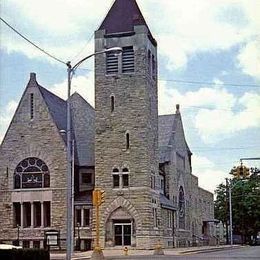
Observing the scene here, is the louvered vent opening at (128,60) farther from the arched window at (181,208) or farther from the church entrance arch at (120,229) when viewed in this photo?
the arched window at (181,208)

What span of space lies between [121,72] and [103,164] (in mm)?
8426

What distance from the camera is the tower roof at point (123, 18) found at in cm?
6700

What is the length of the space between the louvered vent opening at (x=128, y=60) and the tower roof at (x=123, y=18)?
1796mm

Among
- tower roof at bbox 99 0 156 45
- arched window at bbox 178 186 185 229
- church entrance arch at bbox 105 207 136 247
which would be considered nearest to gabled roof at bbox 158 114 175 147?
arched window at bbox 178 186 185 229

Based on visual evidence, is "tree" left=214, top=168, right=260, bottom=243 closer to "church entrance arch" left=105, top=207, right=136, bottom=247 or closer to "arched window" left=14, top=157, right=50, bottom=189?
"church entrance arch" left=105, top=207, right=136, bottom=247

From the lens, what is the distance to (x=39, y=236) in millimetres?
66812

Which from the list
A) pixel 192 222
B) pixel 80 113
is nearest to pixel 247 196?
pixel 192 222

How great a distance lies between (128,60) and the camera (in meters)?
66.7

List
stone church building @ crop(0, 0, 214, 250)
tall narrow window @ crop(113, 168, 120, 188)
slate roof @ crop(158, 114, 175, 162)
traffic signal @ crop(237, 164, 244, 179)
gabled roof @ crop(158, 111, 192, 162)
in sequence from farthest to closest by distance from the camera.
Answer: gabled roof @ crop(158, 111, 192, 162), slate roof @ crop(158, 114, 175, 162), tall narrow window @ crop(113, 168, 120, 188), stone church building @ crop(0, 0, 214, 250), traffic signal @ crop(237, 164, 244, 179)

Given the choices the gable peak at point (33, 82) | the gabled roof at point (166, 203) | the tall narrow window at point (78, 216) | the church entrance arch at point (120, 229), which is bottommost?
the church entrance arch at point (120, 229)

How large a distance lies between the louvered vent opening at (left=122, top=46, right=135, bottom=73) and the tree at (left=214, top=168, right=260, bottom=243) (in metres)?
41.3

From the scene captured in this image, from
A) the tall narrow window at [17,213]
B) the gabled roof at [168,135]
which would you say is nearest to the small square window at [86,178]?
the tall narrow window at [17,213]

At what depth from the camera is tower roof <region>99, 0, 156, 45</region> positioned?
67000mm

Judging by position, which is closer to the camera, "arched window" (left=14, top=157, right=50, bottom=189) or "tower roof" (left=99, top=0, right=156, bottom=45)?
"tower roof" (left=99, top=0, right=156, bottom=45)
